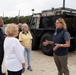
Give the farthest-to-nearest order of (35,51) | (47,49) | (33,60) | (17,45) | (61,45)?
(35,51)
(47,49)
(33,60)
(61,45)
(17,45)

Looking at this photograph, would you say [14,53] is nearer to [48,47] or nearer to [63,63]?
[63,63]

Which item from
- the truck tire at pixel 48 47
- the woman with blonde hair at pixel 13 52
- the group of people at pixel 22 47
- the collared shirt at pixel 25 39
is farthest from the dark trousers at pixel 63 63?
the truck tire at pixel 48 47

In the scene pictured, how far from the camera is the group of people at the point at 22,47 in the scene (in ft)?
12.1

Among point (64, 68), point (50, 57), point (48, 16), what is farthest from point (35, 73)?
point (48, 16)

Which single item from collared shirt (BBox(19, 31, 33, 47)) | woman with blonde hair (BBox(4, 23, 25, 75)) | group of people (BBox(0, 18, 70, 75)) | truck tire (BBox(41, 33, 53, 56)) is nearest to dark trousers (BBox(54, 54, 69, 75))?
group of people (BBox(0, 18, 70, 75))

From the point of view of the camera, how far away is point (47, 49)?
954 cm

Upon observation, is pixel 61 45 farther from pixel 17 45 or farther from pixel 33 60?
pixel 33 60

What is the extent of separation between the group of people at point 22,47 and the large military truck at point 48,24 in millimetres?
3114

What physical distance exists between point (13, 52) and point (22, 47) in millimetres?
178

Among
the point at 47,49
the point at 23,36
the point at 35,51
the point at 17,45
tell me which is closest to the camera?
the point at 17,45

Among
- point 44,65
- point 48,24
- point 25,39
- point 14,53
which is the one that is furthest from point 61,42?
point 48,24

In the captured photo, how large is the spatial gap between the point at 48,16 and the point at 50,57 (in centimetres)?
196

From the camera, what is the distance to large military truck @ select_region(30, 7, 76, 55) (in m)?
9.44

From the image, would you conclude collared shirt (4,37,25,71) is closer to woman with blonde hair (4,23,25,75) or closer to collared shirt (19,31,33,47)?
woman with blonde hair (4,23,25,75)
